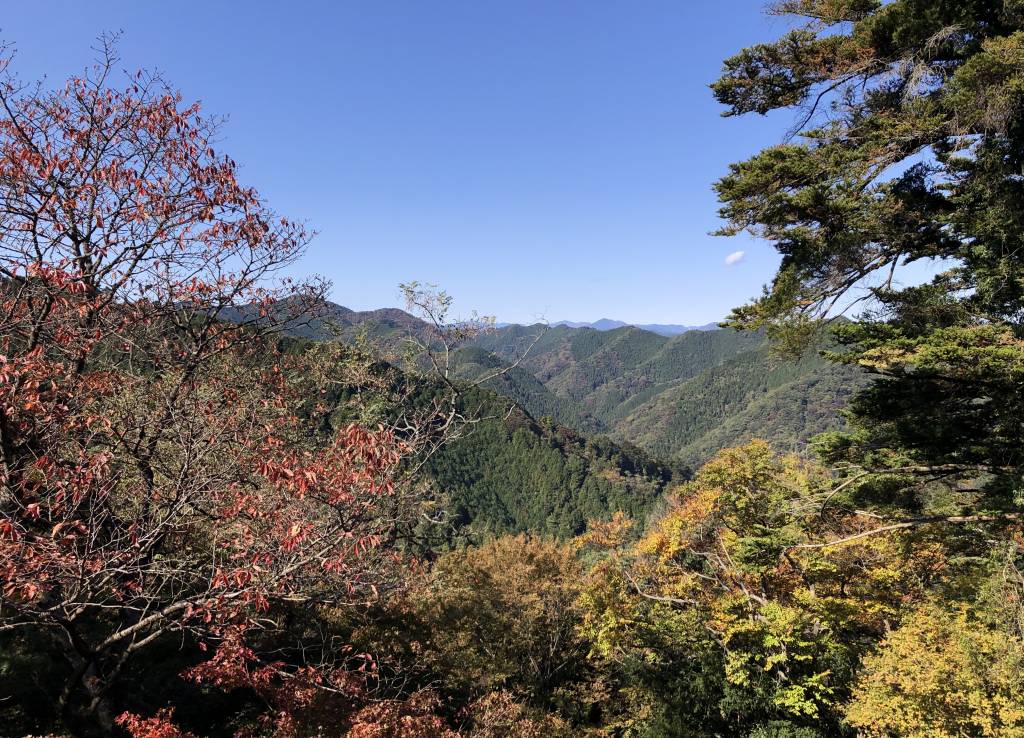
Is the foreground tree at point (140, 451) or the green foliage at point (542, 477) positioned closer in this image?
the foreground tree at point (140, 451)

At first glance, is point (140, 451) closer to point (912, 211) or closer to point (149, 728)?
point (149, 728)

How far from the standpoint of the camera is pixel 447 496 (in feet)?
34.3

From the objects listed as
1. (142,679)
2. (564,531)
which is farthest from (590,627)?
(564,531)

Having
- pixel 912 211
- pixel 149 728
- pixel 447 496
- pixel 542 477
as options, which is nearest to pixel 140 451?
pixel 149 728

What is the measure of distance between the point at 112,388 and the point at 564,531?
4223 inches

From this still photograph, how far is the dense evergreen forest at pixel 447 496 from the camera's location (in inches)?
167

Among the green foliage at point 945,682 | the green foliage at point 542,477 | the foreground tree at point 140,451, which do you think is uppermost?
the foreground tree at point 140,451

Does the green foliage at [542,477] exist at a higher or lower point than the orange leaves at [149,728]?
lower

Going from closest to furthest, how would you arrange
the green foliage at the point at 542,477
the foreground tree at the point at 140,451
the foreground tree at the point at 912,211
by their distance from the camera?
the foreground tree at the point at 140,451
the foreground tree at the point at 912,211
the green foliage at the point at 542,477

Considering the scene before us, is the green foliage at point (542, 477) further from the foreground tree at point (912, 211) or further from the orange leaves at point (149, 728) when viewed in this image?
the orange leaves at point (149, 728)

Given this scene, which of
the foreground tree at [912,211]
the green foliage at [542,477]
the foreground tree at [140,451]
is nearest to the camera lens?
the foreground tree at [140,451]

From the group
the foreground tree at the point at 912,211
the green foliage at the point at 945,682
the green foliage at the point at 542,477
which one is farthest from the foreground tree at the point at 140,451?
the green foliage at the point at 542,477

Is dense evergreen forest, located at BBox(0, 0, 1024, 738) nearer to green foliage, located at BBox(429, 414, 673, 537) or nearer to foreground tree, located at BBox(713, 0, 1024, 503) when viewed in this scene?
foreground tree, located at BBox(713, 0, 1024, 503)

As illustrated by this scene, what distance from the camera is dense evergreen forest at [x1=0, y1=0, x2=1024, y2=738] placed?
13.9 feet
